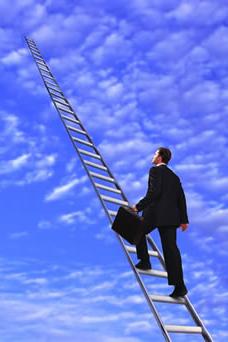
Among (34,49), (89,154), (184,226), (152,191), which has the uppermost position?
(34,49)

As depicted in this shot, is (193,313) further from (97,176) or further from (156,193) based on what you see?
(97,176)

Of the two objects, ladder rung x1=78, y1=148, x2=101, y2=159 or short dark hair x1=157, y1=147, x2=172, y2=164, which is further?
ladder rung x1=78, y1=148, x2=101, y2=159

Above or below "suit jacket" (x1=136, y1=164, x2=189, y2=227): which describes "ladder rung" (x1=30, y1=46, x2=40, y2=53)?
above

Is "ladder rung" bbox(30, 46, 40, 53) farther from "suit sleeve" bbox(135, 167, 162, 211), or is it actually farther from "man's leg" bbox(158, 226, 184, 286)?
"man's leg" bbox(158, 226, 184, 286)

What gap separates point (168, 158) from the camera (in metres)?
6.52

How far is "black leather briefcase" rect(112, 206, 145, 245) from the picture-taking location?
6.43 m

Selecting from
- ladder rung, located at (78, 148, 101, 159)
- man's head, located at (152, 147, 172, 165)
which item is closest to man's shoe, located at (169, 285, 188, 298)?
man's head, located at (152, 147, 172, 165)

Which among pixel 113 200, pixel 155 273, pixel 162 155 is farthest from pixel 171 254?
pixel 113 200

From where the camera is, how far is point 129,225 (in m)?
6.50

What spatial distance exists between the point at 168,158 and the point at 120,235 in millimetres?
1148

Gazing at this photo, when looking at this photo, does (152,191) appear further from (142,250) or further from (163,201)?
(142,250)

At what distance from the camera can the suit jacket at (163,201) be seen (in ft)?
20.5

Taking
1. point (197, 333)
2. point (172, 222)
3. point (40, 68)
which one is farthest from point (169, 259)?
point (40, 68)

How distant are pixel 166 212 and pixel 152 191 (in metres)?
0.31
